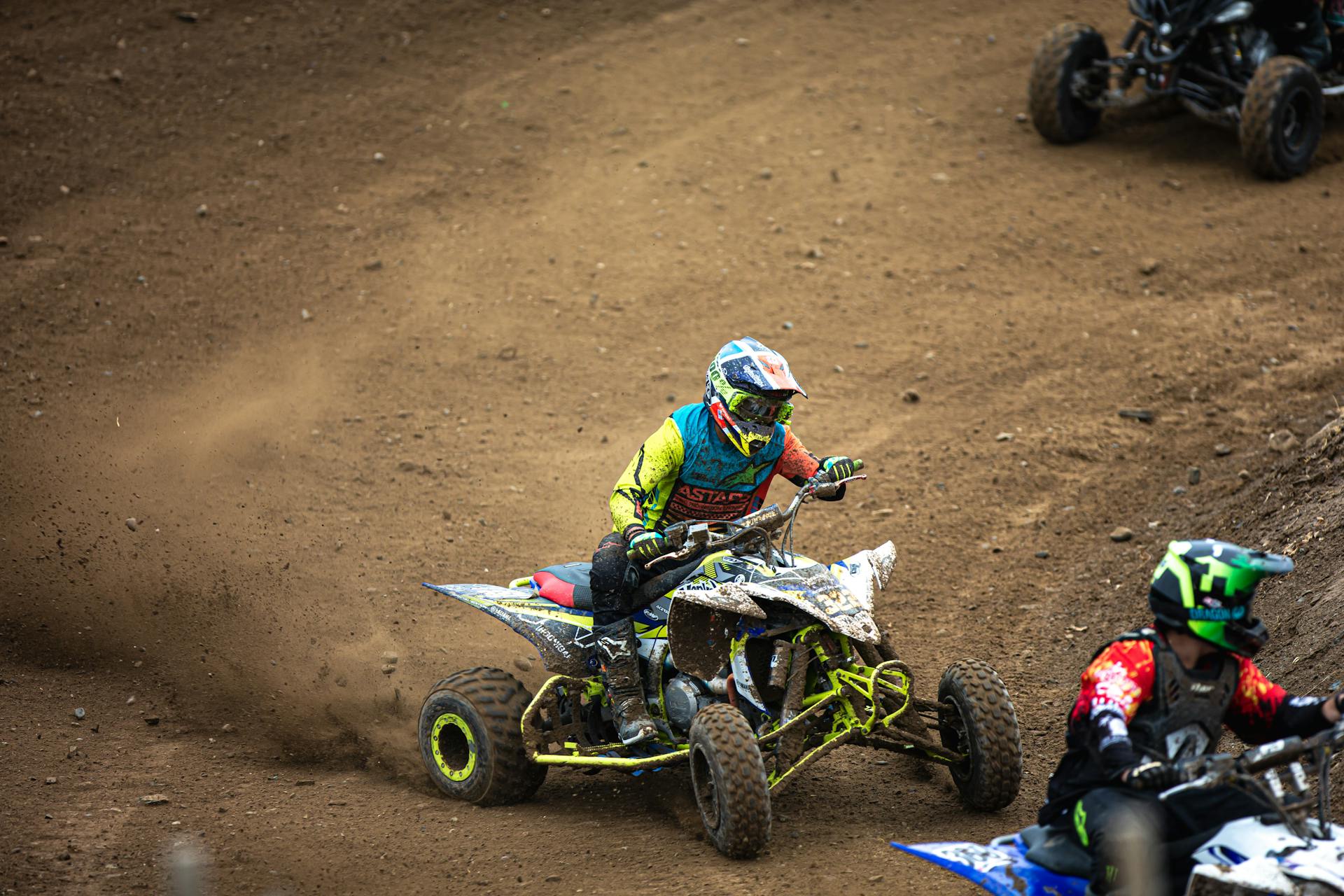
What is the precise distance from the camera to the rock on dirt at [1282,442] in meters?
9.87

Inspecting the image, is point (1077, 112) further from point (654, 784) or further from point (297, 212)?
point (654, 784)

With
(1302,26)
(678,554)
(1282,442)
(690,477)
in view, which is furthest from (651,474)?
(1302,26)

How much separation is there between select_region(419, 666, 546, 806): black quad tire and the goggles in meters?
2.05

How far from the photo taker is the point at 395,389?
12.3m

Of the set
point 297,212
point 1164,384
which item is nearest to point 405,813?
point 1164,384

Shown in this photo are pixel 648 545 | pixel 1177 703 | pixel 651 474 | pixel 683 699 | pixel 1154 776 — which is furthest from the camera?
pixel 651 474

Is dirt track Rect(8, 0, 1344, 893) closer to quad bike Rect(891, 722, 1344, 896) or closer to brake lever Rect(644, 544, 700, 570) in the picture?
quad bike Rect(891, 722, 1344, 896)

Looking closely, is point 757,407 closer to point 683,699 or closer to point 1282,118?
point 683,699

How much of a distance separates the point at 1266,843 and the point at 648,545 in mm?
3067

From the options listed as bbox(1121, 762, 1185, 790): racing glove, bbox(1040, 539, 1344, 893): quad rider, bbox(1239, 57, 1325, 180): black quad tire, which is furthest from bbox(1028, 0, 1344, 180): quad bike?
bbox(1121, 762, 1185, 790): racing glove

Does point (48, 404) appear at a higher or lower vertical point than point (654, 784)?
higher

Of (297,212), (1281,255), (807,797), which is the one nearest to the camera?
(807,797)

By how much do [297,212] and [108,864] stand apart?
1022 centimetres

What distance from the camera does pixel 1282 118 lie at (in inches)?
547
